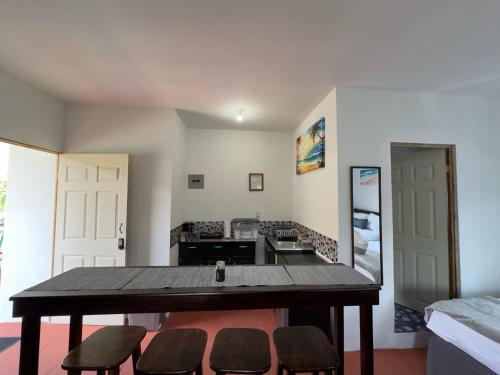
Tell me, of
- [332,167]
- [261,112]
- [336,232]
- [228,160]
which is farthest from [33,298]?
[228,160]

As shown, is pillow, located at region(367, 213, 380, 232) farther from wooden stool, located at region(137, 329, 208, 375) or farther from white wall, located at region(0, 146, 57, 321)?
white wall, located at region(0, 146, 57, 321)

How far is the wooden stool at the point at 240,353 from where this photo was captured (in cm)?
101

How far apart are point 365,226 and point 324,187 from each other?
0.58m

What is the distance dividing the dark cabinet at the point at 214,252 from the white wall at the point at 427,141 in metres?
1.46

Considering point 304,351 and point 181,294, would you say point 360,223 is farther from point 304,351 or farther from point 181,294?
point 181,294

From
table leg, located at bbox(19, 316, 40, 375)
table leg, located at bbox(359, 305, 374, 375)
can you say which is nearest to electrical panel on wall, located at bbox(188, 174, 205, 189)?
table leg, located at bbox(19, 316, 40, 375)

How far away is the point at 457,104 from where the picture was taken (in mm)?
2523

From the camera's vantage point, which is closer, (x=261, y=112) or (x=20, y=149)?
(x=20, y=149)

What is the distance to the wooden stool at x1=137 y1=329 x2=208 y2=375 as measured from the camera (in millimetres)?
1009

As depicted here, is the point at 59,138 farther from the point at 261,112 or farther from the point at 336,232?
the point at 336,232

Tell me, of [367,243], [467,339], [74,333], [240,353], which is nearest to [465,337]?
[467,339]

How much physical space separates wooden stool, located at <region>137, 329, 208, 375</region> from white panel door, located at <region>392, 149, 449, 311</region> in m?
2.78

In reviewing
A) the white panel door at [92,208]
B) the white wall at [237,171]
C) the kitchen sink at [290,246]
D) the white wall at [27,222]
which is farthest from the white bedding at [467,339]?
the white wall at [27,222]

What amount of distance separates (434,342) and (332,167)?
1638 mm
